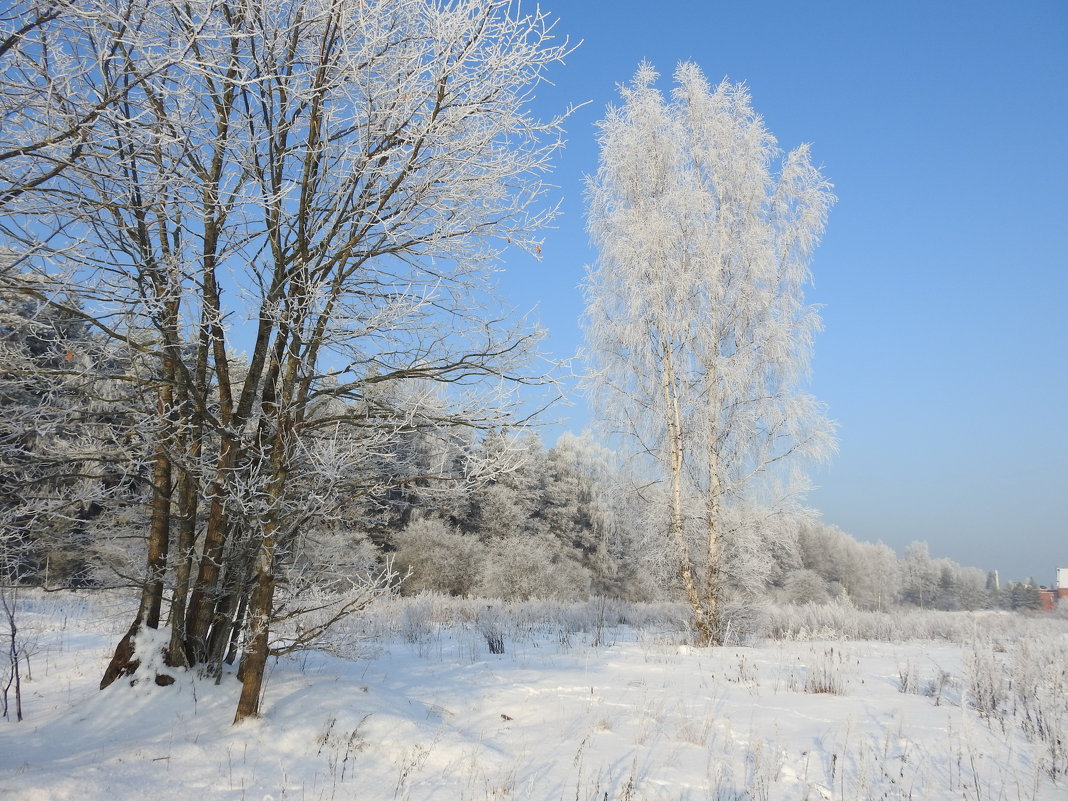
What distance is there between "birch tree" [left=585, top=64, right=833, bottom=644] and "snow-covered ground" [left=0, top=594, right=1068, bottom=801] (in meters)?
4.03

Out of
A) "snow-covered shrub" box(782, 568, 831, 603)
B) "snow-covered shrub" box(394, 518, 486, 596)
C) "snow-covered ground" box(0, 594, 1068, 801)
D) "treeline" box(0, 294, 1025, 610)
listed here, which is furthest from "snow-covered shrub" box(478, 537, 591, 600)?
"snow-covered ground" box(0, 594, 1068, 801)

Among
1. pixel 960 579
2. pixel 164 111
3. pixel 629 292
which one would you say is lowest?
pixel 960 579

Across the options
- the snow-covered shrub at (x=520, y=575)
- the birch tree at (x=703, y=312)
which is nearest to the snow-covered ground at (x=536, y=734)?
the birch tree at (x=703, y=312)

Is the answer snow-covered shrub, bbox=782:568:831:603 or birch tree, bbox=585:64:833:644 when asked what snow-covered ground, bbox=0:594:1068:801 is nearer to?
birch tree, bbox=585:64:833:644

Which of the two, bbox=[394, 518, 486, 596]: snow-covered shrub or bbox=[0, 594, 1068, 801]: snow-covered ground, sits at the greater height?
bbox=[394, 518, 486, 596]: snow-covered shrub

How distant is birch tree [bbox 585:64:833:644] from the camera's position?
435 inches

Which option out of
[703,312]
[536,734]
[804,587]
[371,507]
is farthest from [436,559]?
[804,587]

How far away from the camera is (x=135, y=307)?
439 centimetres

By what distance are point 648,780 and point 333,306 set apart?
360cm

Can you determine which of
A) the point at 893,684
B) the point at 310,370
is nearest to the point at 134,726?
the point at 310,370

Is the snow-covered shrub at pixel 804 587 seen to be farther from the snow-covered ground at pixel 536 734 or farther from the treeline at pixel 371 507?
the snow-covered ground at pixel 536 734

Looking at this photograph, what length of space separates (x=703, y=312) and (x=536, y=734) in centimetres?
840

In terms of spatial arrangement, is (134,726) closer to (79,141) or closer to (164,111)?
(79,141)

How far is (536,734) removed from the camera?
4.83 meters
